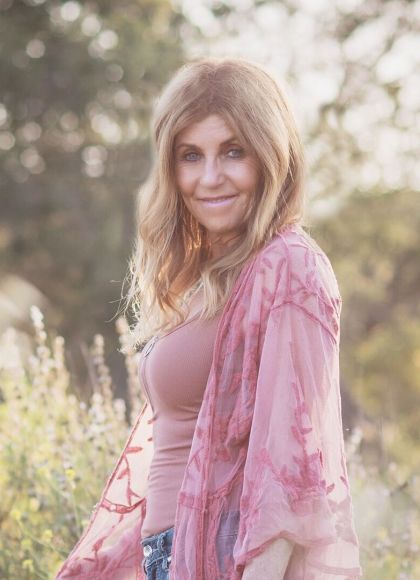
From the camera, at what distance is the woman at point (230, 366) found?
2.01 metres

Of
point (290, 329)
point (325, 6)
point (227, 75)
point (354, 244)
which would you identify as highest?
point (325, 6)

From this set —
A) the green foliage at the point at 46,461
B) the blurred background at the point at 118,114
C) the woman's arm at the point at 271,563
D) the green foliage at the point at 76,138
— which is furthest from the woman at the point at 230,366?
the green foliage at the point at 76,138

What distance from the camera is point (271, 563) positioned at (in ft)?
6.42

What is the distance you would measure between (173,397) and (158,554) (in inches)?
15.0

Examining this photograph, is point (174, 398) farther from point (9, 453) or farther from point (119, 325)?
point (9, 453)

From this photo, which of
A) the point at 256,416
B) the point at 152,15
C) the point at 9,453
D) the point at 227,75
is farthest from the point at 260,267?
the point at 152,15

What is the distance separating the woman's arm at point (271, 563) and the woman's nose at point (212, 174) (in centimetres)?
85

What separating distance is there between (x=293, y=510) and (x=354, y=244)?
16732 mm

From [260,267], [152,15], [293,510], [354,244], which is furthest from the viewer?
[354,244]

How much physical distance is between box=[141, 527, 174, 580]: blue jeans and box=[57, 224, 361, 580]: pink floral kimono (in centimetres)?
15

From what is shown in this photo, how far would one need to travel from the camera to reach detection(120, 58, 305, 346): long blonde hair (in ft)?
7.49

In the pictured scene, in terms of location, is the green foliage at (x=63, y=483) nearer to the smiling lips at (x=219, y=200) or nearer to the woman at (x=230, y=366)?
the woman at (x=230, y=366)

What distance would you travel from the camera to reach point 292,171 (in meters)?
2.38

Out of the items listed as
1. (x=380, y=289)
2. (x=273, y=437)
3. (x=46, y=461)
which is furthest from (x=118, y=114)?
(x=273, y=437)
